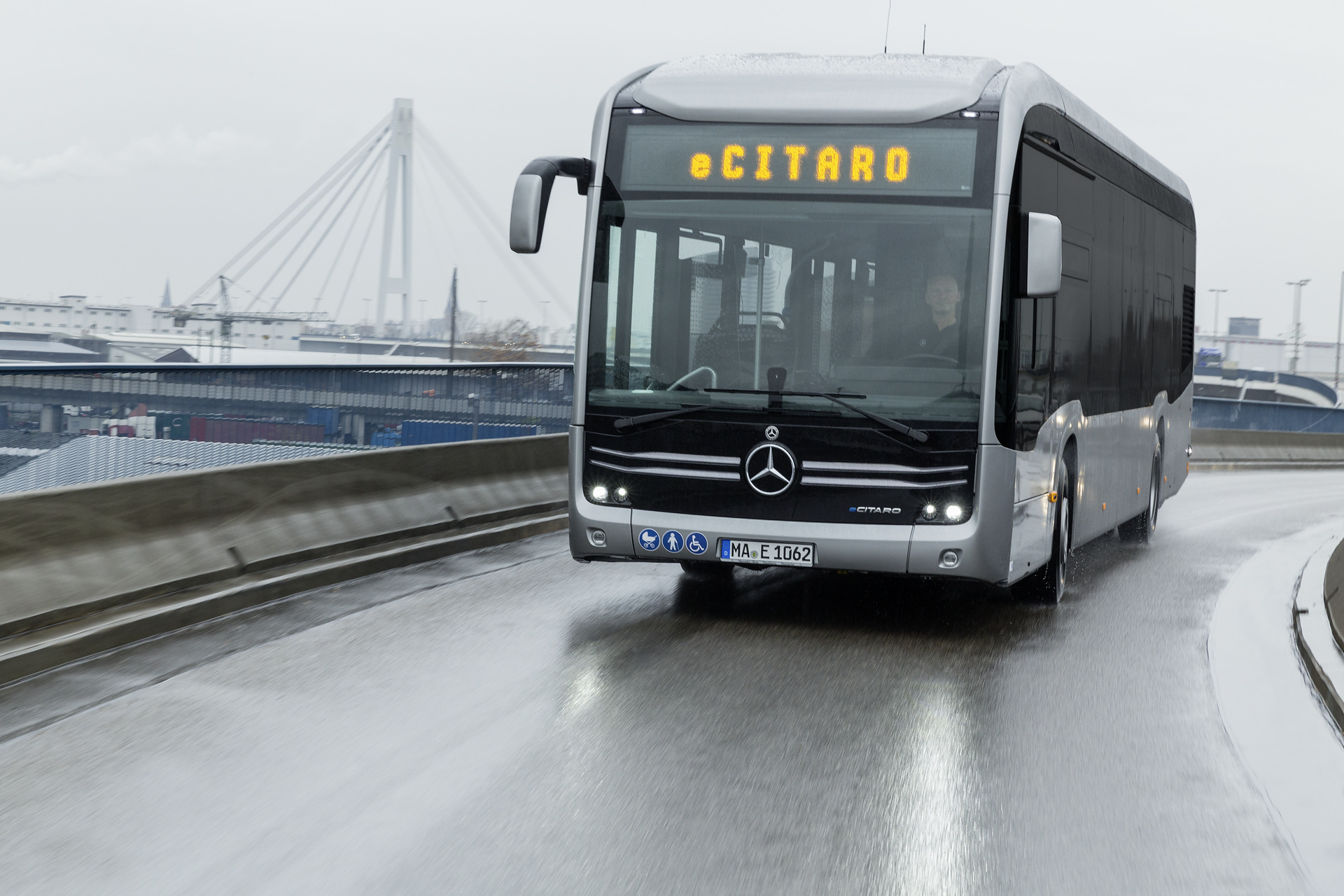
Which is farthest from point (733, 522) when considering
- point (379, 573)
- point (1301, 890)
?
point (1301, 890)

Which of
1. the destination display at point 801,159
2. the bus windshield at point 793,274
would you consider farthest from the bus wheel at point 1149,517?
the destination display at point 801,159

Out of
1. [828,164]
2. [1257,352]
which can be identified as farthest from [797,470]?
[1257,352]

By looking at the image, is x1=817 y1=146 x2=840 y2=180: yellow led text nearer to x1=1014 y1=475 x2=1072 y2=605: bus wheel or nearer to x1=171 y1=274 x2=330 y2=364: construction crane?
x1=1014 y1=475 x2=1072 y2=605: bus wheel

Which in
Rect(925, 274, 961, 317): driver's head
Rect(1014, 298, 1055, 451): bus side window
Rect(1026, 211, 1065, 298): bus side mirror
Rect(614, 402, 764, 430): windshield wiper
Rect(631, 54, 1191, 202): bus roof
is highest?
Rect(631, 54, 1191, 202): bus roof

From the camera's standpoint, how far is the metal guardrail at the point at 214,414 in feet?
26.3

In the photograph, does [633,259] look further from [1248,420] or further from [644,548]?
[1248,420]

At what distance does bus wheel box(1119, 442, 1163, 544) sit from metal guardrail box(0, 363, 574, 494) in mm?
5569

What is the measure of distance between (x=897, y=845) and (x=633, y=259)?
15.1ft

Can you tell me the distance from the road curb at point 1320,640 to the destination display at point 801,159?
2.92 m

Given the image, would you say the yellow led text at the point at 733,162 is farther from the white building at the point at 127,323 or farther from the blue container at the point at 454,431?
the white building at the point at 127,323

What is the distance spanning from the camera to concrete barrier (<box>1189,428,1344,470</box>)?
29297mm

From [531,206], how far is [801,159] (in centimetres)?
147

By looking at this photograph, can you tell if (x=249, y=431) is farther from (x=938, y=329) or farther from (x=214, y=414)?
(x=938, y=329)

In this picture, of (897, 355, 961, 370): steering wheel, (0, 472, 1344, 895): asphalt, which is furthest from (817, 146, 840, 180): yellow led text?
(0, 472, 1344, 895): asphalt
